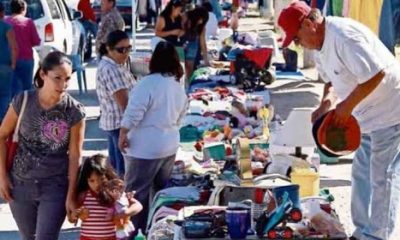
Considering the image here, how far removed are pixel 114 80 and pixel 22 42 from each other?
492cm

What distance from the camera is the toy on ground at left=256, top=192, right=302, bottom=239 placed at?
6.02 metres

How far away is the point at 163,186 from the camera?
26.1 ft

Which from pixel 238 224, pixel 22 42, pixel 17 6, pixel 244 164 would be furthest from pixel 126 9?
pixel 238 224

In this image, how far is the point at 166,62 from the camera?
25.4ft

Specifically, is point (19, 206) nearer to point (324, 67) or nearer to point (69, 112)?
point (69, 112)

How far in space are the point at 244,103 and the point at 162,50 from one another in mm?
3466

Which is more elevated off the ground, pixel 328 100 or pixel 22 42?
pixel 328 100

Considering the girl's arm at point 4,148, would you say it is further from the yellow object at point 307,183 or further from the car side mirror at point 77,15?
the car side mirror at point 77,15

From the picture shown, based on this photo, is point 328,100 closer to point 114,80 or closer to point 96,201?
point 96,201

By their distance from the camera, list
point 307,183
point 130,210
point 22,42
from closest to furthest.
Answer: point 130,210 → point 307,183 → point 22,42

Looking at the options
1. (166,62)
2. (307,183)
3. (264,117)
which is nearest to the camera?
(307,183)

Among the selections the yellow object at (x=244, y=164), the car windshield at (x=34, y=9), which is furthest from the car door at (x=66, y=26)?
the yellow object at (x=244, y=164)

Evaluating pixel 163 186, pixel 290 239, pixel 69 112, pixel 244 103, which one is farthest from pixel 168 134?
pixel 244 103

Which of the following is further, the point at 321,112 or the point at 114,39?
the point at 114,39
